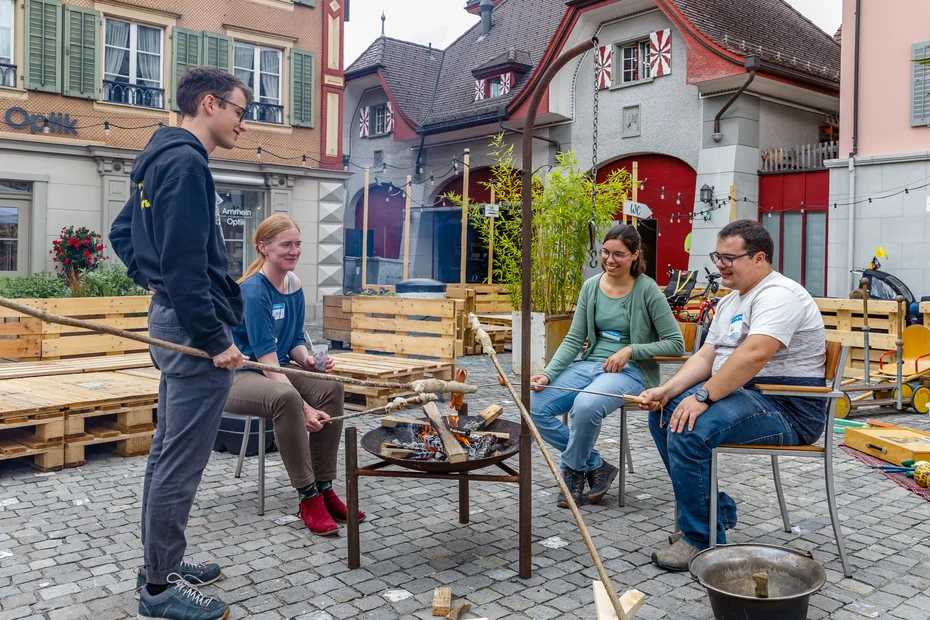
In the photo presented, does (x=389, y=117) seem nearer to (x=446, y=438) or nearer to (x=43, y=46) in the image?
(x=43, y=46)

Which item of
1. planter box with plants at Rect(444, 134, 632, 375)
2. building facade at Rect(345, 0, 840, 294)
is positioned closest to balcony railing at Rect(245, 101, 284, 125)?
building facade at Rect(345, 0, 840, 294)

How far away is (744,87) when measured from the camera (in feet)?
53.1

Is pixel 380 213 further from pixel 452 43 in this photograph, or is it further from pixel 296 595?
pixel 296 595

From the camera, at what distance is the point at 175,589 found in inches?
128

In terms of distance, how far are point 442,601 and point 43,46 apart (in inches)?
638

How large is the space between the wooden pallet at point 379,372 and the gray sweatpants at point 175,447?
4422mm

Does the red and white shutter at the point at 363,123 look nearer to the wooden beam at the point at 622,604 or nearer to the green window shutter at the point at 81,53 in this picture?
the green window shutter at the point at 81,53

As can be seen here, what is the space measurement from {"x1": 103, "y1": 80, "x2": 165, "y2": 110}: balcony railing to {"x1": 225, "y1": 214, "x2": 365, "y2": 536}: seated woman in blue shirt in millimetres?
14034

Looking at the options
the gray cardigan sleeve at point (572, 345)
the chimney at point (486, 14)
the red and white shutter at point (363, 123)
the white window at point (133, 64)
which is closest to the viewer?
the gray cardigan sleeve at point (572, 345)

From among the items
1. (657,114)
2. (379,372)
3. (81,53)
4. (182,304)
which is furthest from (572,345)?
(81,53)

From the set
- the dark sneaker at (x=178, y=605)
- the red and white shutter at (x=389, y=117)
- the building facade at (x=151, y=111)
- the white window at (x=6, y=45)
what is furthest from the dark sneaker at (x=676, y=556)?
the red and white shutter at (x=389, y=117)

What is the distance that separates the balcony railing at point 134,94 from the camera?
1688cm

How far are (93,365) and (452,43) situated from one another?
22903 millimetres

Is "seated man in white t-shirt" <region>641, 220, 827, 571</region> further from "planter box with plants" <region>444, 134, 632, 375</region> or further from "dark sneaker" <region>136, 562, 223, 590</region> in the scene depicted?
"planter box with plants" <region>444, 134, 632, 375</region>
